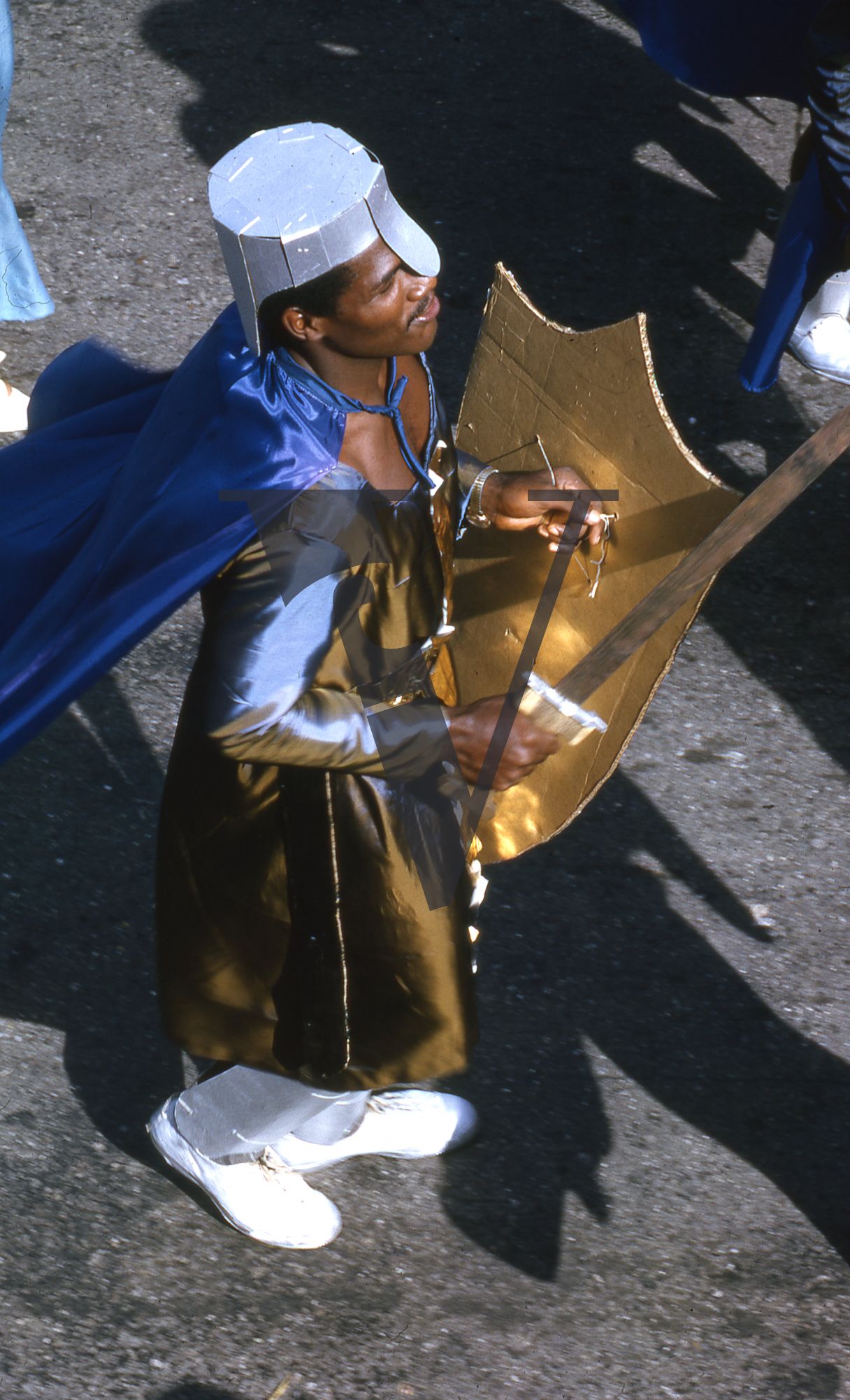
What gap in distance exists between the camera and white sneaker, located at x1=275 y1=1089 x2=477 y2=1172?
3053 mm

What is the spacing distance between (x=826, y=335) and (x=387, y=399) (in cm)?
326

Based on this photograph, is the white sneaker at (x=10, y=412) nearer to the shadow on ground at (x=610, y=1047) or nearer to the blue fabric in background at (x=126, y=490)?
the shadow on ground at (x=610, y=1047)

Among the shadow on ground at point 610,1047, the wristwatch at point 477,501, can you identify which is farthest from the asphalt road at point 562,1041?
the wristwatch at point 477,501

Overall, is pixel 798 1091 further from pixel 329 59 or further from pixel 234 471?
pixel 329 59

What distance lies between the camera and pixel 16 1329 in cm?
276

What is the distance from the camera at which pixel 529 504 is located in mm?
2438

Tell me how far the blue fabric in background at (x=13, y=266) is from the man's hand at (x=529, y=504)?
9.83 ft

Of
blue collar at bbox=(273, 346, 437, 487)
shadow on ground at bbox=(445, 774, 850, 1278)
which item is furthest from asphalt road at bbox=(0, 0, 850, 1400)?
blue collar at bbox=(273, 346, 437, 487)

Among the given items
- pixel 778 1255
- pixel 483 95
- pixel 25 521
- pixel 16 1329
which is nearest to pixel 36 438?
pixel 25 521

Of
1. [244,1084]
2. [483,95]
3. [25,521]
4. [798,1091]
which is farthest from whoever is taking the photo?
[483,95]

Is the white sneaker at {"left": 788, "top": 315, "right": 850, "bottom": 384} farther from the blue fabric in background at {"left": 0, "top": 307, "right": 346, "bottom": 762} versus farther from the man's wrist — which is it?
the blue fabric in background at {"left": 0, "top": 307, "right": 346, "bottom": 762}

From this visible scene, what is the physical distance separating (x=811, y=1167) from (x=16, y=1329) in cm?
159

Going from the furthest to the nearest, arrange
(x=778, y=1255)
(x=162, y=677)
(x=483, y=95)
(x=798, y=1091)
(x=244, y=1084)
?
(x=483, y=95), (x=162, y=677), (x=798, y=1091), (x=778, y=1255), (x=244, y=1084)

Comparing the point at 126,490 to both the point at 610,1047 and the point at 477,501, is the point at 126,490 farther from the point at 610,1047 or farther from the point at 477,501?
the point at 610,1047
